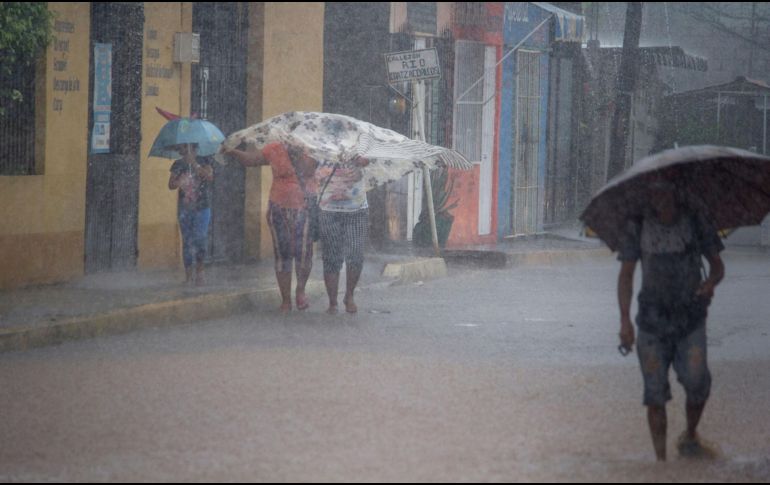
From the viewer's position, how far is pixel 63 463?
6488 mm

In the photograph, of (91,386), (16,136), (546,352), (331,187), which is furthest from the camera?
(16,136)

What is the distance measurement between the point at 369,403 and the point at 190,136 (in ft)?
19.0

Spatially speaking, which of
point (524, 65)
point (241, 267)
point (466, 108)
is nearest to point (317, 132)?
point (241, 267)

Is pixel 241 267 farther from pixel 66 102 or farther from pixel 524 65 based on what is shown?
pixel 524 65

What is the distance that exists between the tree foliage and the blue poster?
110 centimetres

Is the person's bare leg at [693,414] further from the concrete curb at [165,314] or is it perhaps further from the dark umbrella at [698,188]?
the concrete curb at [165,314]

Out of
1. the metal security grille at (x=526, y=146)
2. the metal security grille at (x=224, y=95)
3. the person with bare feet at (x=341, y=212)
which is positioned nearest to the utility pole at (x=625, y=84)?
the metal security grille at (x=526, y=146)

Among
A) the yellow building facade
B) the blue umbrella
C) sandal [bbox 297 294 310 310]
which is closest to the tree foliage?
the yellow building facade

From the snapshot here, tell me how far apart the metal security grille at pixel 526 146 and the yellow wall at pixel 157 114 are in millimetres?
8735

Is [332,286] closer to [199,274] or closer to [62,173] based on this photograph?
[199,274]

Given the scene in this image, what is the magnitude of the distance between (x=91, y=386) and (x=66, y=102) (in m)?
5.94

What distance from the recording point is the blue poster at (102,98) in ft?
47.8

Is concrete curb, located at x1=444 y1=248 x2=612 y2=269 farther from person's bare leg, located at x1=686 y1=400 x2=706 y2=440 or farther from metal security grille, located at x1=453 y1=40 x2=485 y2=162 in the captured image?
person's bare leg, located at x1=686 y1=400 x2=706 y2=440

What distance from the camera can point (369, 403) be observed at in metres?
8.15
